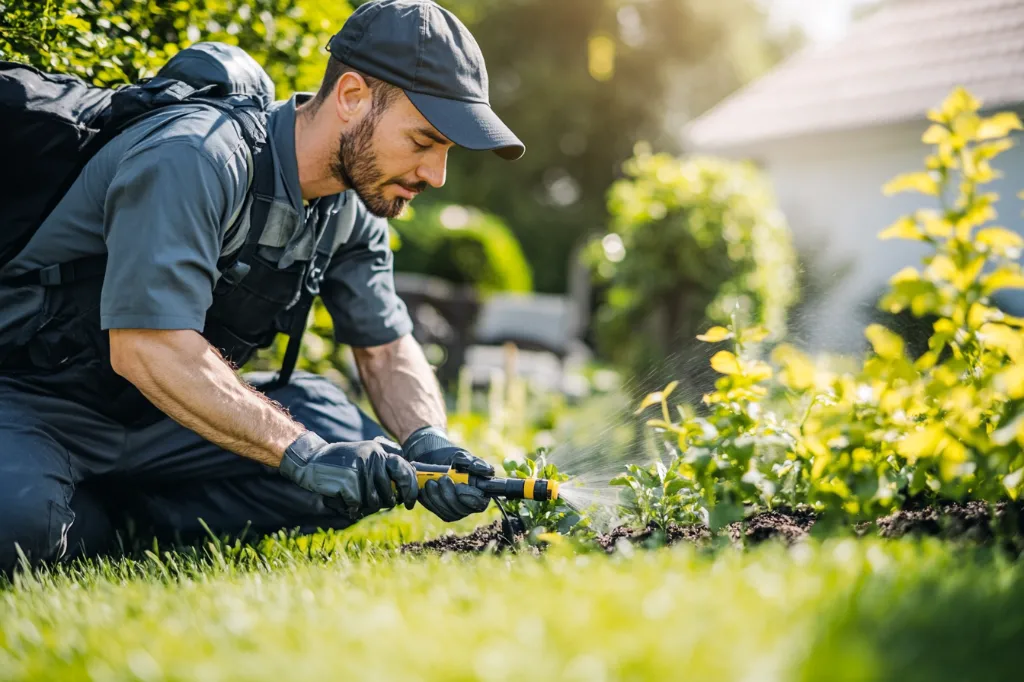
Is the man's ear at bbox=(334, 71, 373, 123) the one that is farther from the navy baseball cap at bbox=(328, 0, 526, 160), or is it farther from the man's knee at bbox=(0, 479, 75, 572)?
the man's knee at bbox=(0, 479, 75, 572)

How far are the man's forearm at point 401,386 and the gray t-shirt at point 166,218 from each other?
0.47 meters

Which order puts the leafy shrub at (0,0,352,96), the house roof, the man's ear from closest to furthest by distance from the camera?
the man's ear
the leafy shrub at (0,0,352,96)
the house roof

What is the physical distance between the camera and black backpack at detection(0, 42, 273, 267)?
9.09 ft

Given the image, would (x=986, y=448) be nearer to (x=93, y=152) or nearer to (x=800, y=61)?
(x=93, y=152)

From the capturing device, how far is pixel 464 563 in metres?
2.38

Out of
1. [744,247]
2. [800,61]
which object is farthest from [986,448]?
[800,61]

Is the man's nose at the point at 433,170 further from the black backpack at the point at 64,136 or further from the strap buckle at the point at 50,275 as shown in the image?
the strap buckle at the point at 50,275

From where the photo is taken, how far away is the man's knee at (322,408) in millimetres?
3373

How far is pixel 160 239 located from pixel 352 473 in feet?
2.69

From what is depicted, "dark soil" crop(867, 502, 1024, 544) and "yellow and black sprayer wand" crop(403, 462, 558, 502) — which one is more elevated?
"dark soil" crop(867, 502, 1024, 544)

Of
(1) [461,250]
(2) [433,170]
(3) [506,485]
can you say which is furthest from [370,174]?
(1) [461,250]

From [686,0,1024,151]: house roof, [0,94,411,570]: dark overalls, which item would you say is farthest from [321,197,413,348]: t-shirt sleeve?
[686,0,1024,151]: house roof

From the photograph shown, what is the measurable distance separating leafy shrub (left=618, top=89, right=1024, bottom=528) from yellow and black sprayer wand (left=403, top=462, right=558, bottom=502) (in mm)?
421

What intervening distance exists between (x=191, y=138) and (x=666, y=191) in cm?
574
